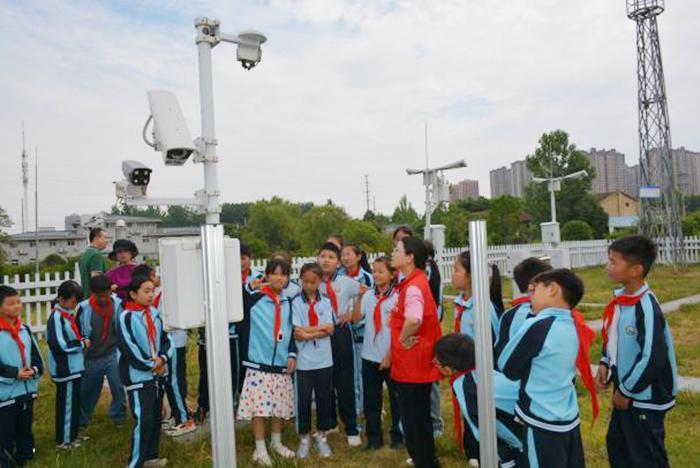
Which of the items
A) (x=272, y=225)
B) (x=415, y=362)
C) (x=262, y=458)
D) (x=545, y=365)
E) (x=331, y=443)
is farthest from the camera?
(x=272, y=225)

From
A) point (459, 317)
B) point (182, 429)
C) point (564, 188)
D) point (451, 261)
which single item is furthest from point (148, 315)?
point (564, 188)

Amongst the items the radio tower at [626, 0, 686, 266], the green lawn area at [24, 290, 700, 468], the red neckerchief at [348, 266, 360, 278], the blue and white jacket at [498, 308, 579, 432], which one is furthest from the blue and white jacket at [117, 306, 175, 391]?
the radio tower at [626, 0, 686, 266]

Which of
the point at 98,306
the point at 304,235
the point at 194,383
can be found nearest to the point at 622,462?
the point at 98,306

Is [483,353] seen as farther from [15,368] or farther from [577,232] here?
[577,232]

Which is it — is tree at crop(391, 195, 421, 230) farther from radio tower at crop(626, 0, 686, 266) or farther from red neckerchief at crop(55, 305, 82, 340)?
red neckerchief at crop(55, 305, 82, 340)

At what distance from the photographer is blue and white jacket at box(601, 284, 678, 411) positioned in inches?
123

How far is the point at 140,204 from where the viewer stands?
11.0 feet

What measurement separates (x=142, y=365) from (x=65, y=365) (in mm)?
1124

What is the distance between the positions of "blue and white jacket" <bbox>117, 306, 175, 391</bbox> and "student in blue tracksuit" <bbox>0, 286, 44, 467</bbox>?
798mm

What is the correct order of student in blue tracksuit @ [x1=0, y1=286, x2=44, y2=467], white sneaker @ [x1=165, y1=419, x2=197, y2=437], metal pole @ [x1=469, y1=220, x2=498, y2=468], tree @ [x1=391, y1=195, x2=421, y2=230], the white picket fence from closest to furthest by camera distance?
metal pole @ [x1=469, y1=220, x2=498, y2=468] < student in blue tracksuit @ [x1=0, y1=286, x2=44, y2=467] < white sneaker @ [x1=165, y1=419, x2=197, y2=437] < the white picket fence < tree @ [x1=391, y1=195, x2=421, y2=230]

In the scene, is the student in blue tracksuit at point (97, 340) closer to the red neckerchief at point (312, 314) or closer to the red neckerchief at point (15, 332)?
the red neckerchief at point (15, 332)

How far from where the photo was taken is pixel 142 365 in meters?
4.14

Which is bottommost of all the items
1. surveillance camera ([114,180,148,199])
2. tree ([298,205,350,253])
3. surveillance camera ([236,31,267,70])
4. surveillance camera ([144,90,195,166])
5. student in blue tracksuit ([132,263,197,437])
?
student in blue tracksuit ([132,263,197,437])

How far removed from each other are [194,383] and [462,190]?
90306 millimetres
